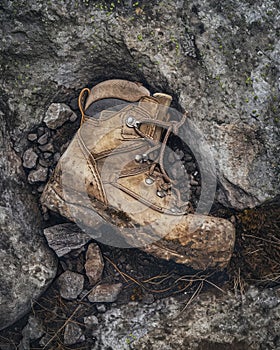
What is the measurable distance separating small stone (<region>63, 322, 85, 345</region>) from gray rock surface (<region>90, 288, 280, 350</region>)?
0.48 feet

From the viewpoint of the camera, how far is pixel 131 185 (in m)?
A: 3.89

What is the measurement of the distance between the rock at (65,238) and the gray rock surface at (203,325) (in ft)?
2.64

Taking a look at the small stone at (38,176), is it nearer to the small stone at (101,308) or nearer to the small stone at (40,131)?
the small stone at (40,131)

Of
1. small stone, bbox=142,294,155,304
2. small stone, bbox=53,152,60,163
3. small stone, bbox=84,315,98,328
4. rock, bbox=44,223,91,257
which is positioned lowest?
small stone, bbox=84,315,98,328

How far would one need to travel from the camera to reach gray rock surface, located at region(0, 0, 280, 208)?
12.1ft

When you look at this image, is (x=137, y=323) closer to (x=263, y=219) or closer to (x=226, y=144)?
(x=263, y=219)

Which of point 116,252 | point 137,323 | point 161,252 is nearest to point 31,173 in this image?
point 116,252

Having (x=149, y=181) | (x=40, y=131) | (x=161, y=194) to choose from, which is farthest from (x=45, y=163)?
(x=161, y=194)

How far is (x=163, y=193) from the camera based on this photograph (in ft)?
12.9

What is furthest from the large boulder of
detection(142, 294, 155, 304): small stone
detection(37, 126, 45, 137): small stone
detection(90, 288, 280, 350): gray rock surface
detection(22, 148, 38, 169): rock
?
detection(142, 294, 155, 304): small stone

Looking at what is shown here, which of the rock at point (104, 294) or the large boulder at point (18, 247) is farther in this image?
the rock at point (104, 294)

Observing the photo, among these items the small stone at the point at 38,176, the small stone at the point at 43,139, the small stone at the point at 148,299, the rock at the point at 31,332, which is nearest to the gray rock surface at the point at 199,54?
the small stone at the point at 43,139

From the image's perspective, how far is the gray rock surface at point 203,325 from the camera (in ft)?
12.0

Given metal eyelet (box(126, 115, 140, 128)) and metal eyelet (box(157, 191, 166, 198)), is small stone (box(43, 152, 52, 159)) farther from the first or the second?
metal eyelet (box(157, 191, 166, 198))
